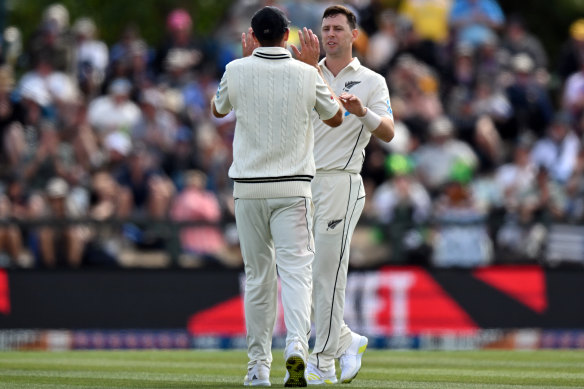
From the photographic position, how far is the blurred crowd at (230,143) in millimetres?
15156

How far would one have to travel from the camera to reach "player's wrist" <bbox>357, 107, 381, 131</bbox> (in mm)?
8242

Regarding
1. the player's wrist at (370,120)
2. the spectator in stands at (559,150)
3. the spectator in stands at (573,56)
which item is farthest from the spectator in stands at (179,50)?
the player's wrist at (370,120)

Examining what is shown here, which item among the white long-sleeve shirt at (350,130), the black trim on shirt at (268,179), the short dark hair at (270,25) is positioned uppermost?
the short dark hair at (270,25)

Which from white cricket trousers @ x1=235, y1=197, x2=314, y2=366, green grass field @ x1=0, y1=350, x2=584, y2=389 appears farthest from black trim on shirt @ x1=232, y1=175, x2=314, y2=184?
green grass field @ x1=0, y1=350, x2=584, y2=389

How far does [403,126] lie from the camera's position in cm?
1752

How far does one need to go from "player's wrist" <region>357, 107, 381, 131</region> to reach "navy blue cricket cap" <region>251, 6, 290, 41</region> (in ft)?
2.82

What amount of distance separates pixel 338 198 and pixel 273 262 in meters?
0.86

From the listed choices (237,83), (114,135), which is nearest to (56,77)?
(114,135)

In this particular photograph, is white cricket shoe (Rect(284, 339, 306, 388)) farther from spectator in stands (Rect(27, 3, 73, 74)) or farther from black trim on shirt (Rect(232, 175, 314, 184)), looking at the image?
spectator in stands (Rect(27, 3, 73, 74))

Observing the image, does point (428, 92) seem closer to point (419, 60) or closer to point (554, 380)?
point (419, 60)

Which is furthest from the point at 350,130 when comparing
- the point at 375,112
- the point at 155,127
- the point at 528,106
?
the point at 528,106

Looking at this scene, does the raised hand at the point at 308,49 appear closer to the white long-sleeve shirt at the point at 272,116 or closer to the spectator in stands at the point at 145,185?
the white long-sleeve shirt at the point at 272,116

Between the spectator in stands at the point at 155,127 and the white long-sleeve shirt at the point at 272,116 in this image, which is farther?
the spectator in stands at the point at 155,127

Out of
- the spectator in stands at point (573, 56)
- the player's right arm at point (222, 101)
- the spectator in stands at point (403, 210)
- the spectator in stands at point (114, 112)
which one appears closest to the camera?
the player's right arm at point (222, 101)
